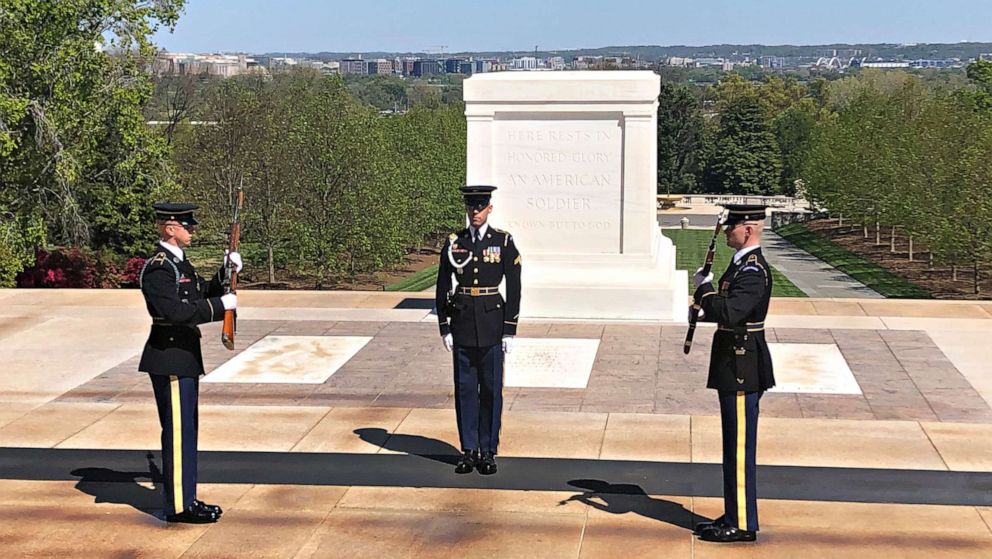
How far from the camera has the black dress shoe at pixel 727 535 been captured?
20.5 ft

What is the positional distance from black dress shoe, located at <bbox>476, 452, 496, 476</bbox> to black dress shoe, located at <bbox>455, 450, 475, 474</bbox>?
0.16ft

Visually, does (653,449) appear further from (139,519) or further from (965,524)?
(139,519)

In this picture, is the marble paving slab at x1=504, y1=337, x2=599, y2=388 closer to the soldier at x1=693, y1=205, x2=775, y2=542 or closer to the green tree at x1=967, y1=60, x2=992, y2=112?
the soldier at x1=693, y1=205, x2=775, y2=542

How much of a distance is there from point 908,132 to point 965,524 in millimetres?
41632

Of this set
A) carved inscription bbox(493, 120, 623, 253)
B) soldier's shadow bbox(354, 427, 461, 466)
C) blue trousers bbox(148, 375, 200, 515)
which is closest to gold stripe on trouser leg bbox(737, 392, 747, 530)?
soldier's shadow bbox(354, 427, 461, 466)

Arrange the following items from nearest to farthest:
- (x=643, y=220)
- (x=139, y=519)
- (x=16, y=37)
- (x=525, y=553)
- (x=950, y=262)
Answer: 1. (x=525, y=553)
2. (x=139, y=519)
3. (x=643, y=220)
4. (x=16, y=37)
5. (x=950, y=262)

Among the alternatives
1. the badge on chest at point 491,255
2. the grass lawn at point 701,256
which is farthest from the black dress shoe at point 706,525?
the grass lawn at point 701,256

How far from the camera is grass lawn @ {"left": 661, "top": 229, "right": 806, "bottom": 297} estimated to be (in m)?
38.2

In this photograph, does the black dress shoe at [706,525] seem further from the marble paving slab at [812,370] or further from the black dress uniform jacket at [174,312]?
the marble paving slab at [812,370]

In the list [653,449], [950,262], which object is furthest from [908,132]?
[653,449]

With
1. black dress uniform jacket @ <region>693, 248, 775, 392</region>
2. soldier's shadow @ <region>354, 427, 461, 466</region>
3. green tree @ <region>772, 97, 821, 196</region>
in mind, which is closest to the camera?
black dress uniform jacket @ <region>693, 248, 775, 392</region>

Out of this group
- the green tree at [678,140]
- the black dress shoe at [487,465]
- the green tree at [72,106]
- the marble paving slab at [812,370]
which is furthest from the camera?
the green tree at [678,140]

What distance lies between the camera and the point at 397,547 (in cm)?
629

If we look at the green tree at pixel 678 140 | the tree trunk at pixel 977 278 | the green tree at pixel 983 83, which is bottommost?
the tree trunk at pixel 977 278
